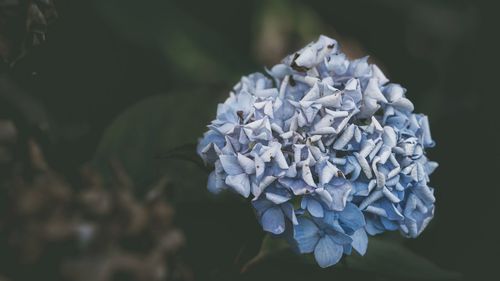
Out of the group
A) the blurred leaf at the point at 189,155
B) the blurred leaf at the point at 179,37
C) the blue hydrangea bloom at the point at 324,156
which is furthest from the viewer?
the blurred leaf at the point at 179,37

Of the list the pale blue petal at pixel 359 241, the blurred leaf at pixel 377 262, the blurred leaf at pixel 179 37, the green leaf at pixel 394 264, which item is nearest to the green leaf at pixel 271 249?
the blurred leaf at pixel 377 262

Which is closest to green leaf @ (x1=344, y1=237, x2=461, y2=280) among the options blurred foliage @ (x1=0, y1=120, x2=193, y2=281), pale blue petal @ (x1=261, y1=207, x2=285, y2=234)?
pale blue petal @ (x1=261, y1=207, x2=285, y2=234)

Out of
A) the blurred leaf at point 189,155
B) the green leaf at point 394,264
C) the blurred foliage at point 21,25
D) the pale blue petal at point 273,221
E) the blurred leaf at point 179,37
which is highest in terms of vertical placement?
the blurred leaf at point 179,37

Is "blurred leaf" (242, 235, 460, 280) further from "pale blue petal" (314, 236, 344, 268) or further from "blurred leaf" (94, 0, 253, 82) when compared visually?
"blurred leaf" (94, 0, 253, 82)

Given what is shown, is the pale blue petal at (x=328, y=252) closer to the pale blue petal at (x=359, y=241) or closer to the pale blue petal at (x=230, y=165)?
the pale blue petal at (x=359, y=241)

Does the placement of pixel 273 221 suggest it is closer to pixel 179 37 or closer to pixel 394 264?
pixel 394 264

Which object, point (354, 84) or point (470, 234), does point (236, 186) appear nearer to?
point (354, 84)

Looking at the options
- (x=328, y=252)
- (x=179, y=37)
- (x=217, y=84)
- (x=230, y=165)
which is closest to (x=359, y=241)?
(x=328, y=252)

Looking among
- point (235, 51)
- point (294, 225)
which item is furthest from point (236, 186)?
point (235, 51)
